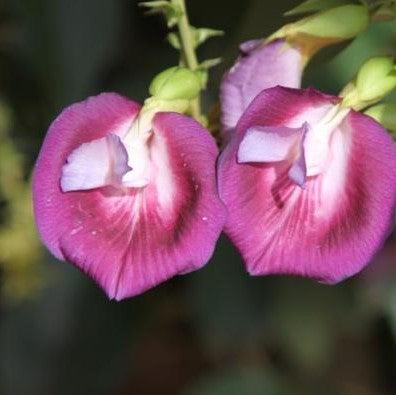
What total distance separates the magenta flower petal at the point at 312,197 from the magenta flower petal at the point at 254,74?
0.04 metres

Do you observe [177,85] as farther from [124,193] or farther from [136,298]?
[136,298]

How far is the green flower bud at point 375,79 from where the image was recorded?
522mm

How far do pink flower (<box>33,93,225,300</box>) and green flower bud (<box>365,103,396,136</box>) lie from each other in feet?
0.25

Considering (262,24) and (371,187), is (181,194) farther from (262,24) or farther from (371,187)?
(262,24)

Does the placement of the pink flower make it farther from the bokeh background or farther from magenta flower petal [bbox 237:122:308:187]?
the bokeh background

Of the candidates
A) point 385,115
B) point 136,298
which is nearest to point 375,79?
point 385,115

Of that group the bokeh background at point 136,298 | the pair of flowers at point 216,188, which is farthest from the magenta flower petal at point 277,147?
the bokeh background at point 136,298

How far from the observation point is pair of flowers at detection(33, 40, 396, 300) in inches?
20.0

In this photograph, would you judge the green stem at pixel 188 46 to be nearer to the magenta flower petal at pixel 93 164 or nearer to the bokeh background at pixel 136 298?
the magenta flower petal at pixel 93 164

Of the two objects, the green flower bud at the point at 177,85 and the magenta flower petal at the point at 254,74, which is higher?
the green flower bud at the point at 177,85

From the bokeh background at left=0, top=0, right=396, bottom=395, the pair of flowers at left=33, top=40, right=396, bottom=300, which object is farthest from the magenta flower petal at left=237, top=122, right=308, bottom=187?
the bokeh background at left=0, top=0, right=396, bottom=395

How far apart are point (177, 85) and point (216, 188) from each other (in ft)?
0.17

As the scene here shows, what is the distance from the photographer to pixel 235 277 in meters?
1.24

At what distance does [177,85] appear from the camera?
53cm
